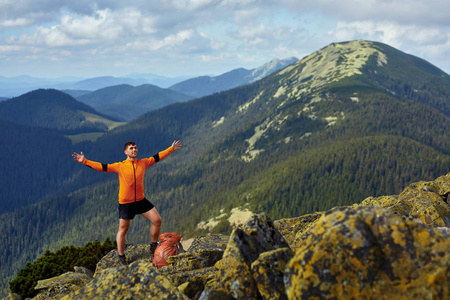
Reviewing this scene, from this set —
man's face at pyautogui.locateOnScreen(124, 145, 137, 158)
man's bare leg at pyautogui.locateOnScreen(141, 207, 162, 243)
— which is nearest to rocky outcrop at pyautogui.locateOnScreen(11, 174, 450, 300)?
man's bare leg at pyautogui.locateOnScreen(141, 207, 162, 243)

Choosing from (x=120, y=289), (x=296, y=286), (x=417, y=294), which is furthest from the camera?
(x=120, y=289)

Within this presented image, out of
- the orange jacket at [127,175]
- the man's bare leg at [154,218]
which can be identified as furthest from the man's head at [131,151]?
the man's bare leg at [154,218]

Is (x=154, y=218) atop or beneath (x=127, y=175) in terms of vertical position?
beneath

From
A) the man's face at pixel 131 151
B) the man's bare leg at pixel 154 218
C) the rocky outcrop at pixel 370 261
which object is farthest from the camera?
the man's bare leg at pixel 154 218

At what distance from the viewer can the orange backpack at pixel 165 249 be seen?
18.4 metres

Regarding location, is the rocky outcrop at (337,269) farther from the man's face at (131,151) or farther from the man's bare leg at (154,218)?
the man's face at (131,151)

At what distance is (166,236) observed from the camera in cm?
2014

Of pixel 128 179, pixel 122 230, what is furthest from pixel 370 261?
pixel 122 230

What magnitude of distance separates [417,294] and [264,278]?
433 centimetres

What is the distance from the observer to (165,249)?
62.3ft

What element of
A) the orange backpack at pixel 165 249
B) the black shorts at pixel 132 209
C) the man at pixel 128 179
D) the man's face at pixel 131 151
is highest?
the man's face at pixel 131 151

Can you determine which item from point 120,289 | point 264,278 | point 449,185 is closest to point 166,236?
point 120,289

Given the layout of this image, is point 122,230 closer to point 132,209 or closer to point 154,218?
point 132,209

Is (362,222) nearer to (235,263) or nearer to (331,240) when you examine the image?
(331,240)
